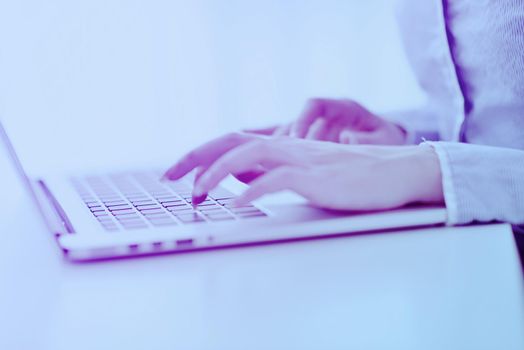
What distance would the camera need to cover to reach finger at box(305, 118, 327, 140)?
84 cm

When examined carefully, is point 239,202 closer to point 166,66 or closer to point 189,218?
point 189,218

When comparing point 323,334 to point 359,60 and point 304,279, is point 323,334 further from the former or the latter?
point 359,60

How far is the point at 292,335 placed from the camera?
34 cm

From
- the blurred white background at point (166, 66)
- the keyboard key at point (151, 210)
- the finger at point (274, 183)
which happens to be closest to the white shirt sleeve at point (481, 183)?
the finger at point (274, 183)

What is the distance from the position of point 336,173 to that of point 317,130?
0.36m

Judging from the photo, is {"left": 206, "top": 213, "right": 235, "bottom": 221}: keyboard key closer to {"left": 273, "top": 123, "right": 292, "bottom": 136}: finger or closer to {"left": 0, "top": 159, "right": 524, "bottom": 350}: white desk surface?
{"left": 0, "top": 159, "right": 524, "bottom": 350}: white desk surface

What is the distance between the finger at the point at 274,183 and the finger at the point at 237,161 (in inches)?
1.2

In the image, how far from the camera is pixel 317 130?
0.85m

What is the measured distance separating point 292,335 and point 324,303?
0.04 meters

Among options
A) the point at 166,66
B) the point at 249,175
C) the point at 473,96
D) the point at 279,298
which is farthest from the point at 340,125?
the point at 166,66

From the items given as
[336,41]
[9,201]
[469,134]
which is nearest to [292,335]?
[9,201]

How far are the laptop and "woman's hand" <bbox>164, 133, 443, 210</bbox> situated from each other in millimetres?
15

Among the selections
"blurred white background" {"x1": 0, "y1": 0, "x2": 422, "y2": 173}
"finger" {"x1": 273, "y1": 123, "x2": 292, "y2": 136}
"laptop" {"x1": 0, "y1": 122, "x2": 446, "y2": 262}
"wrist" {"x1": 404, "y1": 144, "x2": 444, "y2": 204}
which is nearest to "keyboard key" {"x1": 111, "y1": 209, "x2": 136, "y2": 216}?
"laptop" {"x1": 0, "y1": 122, "x2": 446, "y2": 262}

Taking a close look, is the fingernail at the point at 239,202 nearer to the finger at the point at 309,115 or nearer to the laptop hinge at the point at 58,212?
the laptop hinge at the point at 58,212
